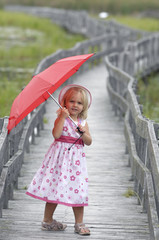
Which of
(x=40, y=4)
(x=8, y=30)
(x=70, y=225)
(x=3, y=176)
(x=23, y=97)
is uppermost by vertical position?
(x=40, y=4)

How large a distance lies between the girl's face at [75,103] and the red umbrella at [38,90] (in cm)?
19

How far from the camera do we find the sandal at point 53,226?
20.8 feet

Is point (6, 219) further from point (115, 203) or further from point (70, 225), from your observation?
point (115, 203)

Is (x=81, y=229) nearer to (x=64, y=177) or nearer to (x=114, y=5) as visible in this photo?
(x=64, y=177)

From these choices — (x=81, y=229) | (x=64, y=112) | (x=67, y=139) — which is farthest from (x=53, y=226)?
(x=64, y=112)

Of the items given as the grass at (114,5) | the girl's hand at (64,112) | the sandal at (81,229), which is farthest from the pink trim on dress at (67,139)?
the grass at (114,5)

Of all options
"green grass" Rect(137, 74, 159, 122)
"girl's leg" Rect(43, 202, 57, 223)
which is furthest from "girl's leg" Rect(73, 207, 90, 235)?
"green grass" Rect(137, 74, 159, 122)

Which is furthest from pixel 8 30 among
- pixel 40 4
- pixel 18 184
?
pixel 40 4

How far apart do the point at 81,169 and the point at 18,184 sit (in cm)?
202

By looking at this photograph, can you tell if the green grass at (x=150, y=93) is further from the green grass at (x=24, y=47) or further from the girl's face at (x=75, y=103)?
the girl's face at (x=75, y=103)

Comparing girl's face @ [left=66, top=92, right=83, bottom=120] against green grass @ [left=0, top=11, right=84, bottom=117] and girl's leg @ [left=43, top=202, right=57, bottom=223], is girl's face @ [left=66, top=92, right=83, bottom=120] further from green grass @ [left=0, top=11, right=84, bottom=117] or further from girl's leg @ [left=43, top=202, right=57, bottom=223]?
green grass @ [left=0, top=11, right=84, bottom=117]

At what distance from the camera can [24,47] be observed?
3136 cm

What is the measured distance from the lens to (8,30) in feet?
133

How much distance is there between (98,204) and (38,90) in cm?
190
